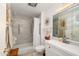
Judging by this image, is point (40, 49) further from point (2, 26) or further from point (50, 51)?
point (2, 26)

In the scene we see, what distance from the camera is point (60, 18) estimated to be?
1.20 metres

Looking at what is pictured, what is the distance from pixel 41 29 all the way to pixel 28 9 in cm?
37

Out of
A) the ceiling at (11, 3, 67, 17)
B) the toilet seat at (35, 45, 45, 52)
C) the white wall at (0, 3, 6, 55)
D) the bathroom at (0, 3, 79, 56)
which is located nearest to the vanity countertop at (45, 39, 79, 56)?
the bathroom at (0, 3, 79, 56)

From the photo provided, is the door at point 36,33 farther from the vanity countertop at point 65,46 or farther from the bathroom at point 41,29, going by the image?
the vanity countertop at point 65,46

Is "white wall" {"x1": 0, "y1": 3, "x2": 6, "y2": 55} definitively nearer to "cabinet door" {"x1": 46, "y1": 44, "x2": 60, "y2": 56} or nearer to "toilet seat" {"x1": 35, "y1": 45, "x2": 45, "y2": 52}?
"toilet seat" {"x1": 35, "y1": 45, "x2": 45, "y2": 52}

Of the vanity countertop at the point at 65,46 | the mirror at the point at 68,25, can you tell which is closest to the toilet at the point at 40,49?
the vanity countertop at the point at 65,46

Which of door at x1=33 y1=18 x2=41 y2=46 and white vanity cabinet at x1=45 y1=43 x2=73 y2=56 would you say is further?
door at x1=33 y1=18 x2=41 y2=46

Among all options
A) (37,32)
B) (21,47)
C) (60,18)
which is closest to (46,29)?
(37,32)

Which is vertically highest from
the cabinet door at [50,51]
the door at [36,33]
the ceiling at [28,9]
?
the ceiling at [28,9]

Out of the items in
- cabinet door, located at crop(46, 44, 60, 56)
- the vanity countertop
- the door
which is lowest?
cabinet door, located at crop(46, 44, 60, 56)

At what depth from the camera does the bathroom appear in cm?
109

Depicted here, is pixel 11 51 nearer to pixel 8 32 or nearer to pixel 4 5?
pixel 8 32

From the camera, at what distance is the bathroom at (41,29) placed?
1092 mm

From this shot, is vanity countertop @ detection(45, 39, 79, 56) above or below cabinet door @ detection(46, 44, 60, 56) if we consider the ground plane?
above
